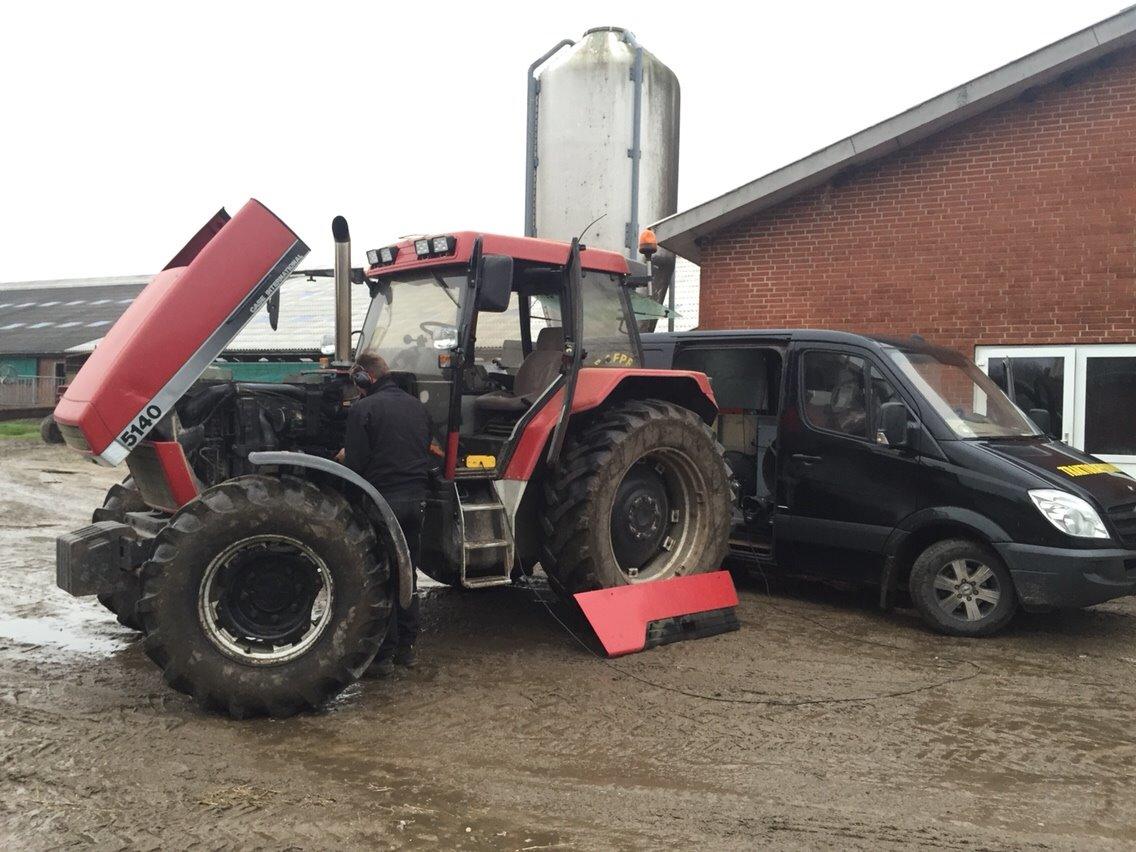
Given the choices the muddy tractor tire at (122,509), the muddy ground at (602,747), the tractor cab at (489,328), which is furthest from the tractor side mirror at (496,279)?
the muddy tractor tire at (122,509)

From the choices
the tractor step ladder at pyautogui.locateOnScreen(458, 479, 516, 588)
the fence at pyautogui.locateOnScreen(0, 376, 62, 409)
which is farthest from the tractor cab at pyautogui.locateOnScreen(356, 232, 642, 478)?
the fence at pyautogui.locateOnScreen(0, 376, 62, 409)

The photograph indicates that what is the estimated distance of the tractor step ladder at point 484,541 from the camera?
19.0ft

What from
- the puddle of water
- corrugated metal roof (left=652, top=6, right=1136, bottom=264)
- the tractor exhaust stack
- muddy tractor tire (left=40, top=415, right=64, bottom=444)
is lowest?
the puddle of water

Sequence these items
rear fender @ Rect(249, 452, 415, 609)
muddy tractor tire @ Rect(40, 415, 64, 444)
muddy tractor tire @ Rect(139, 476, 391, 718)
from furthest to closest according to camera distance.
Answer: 1. muddy tractor tire @ Rect(40, 415, 64, 444)
2. rear fender @ Rect(249, 452, 415, 609)
3. muddy tractor tire @ Rect(139, 476, 391, 718)

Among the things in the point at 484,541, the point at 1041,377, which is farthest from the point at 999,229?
the point at 484,541

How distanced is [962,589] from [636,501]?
2.19 m

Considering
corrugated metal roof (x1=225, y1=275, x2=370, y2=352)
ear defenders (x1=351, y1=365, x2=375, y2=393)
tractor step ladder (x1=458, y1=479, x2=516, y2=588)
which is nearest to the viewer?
ear defenders (x1=351, y1=365, x2=375, y2=393)

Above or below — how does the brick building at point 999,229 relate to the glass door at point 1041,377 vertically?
above

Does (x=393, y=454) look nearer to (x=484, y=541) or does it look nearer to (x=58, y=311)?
(x=484, y=541)

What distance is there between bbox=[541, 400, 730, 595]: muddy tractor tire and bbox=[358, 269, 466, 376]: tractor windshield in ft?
3.43

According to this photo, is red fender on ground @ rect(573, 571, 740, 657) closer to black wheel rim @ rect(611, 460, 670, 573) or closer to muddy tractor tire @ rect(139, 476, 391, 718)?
black wheel rim @ rect(611, 460, 670, 573)

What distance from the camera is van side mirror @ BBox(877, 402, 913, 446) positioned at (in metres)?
6.75

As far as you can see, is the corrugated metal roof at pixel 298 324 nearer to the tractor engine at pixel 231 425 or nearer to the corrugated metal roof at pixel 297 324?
the corrugated metal roof at pixel 297 324

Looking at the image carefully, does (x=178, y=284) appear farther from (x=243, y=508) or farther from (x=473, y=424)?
(x=473, y=424)
